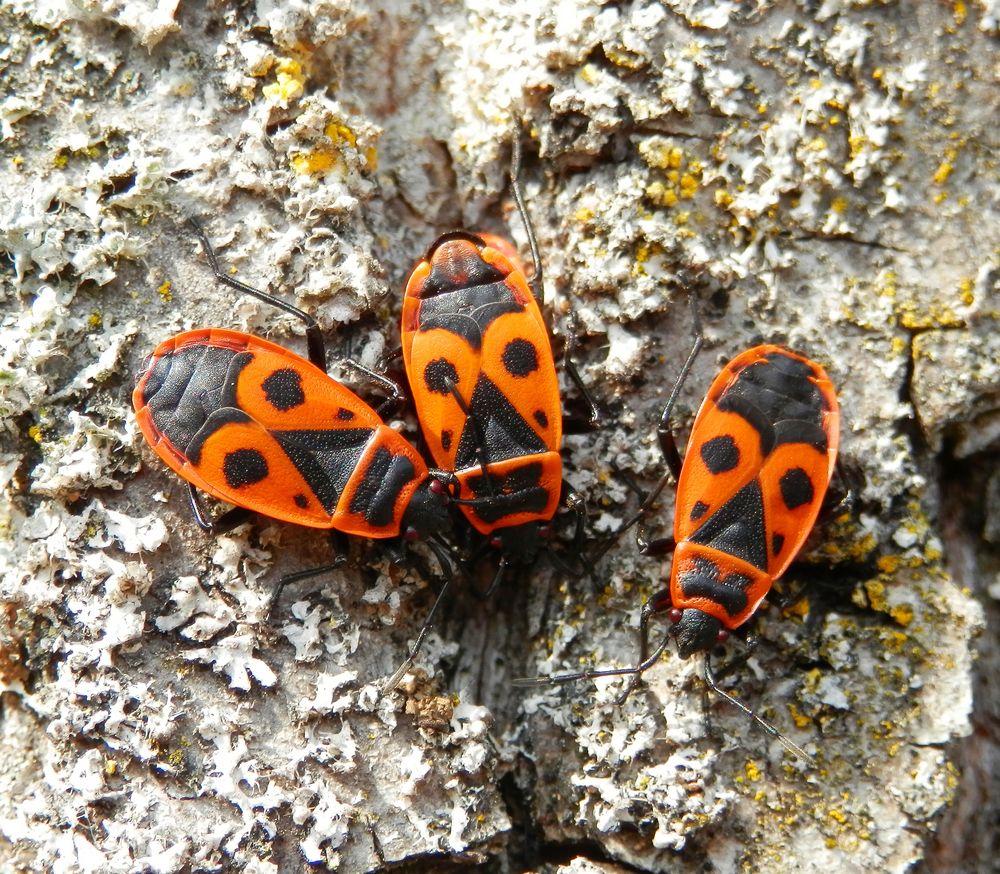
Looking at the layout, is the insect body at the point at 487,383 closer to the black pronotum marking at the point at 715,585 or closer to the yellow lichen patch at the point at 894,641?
the black pronotum marking at the point at 715,585

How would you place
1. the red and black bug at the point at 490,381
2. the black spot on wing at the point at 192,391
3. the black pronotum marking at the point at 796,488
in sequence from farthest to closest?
the red and black bug at the point at 490,381 → the black pronotum marking at the point at 796,488 → the black spot on wing at the point at 192,391

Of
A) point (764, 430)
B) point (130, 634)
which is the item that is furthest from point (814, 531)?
point (130, 634)

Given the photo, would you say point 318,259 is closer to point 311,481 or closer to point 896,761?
point 311,481

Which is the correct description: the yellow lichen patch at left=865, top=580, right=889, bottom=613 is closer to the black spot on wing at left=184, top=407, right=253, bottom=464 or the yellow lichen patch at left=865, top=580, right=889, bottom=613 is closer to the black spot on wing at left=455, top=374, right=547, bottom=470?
the black spot on wing at left=455, top=374, right=547, bottom=470

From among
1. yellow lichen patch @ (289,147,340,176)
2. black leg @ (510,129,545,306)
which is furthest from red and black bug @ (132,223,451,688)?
black leg @ (510,129,545,306)

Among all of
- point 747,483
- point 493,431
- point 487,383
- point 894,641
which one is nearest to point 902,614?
point 894,641

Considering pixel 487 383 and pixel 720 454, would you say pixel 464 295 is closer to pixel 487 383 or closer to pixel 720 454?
pixel 487 383

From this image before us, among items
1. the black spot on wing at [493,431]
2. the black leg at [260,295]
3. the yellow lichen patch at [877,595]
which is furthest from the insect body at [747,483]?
the black leg at [260,295]
